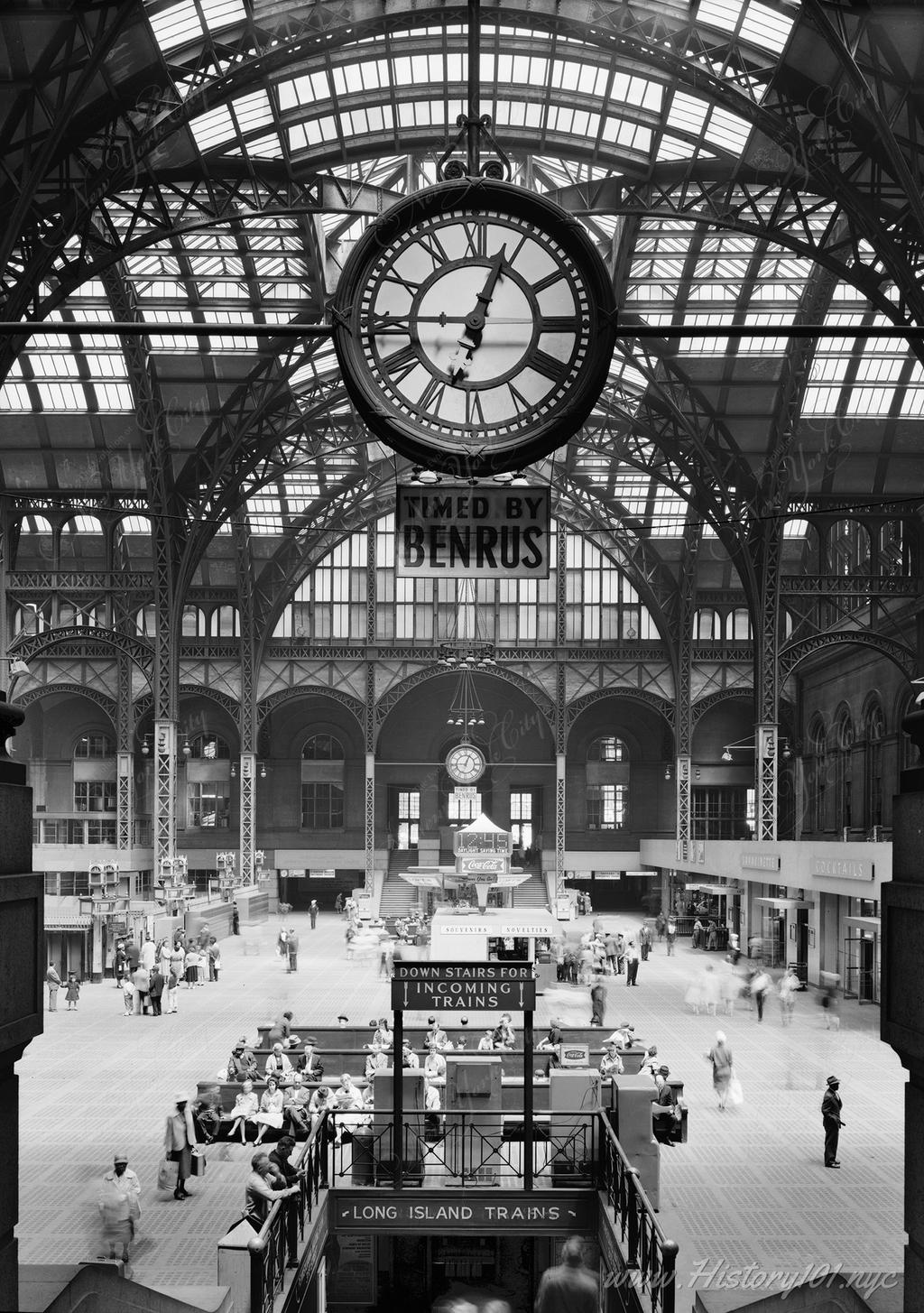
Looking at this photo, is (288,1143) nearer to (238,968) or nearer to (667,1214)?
(667,1214)

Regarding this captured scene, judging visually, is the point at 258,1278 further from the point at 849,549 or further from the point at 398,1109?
the point at 849,549

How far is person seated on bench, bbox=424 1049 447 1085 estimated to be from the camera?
59.5ft

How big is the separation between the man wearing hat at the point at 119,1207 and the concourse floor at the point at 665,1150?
0.71 ft

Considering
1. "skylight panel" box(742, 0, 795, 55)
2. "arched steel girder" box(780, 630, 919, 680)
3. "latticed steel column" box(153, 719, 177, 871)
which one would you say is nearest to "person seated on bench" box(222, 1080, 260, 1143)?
"skylight panel" box(742, 0, 795, 55)

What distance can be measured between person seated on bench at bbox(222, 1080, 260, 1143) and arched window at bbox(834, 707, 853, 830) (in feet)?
97.8

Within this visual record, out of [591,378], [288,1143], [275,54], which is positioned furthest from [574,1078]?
[275,54]

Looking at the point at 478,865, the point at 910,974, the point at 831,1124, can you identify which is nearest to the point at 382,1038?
the point at 831,1124

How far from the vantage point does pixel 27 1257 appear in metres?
12.0

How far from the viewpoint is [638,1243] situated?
9781mm

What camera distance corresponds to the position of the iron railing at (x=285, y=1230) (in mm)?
8266

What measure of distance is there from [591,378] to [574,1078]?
14454 mm

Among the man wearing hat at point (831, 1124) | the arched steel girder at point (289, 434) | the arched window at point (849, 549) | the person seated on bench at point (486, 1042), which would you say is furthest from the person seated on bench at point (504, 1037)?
the arched window at point (849, 549)

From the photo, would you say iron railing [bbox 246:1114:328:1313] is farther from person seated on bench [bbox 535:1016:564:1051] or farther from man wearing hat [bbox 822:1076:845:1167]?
person seated on bench [bbox 535:1016:564:1051]

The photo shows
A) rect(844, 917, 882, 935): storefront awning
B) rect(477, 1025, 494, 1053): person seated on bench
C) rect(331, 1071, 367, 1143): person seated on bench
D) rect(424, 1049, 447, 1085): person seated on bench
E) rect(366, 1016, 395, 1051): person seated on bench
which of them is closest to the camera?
rect(331, 1071, 367, 1143): person seated on bench
